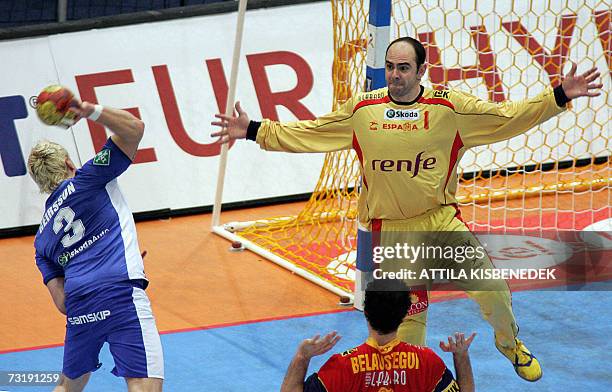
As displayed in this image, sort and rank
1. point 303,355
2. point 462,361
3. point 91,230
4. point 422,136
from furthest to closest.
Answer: point 422,136 < point 91,230 < point 462,361 < point 303,355

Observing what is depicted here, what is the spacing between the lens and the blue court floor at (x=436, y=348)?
8.49 meters

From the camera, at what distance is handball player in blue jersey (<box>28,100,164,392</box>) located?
673cm

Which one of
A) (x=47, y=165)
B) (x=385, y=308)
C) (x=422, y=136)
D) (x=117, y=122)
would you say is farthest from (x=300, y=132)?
(x=385, y=308)

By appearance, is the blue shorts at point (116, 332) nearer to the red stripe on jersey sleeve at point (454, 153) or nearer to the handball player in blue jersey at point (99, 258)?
the handball player in blue jersey at point (99, 258)

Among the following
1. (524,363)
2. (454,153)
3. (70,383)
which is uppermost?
(454,153)

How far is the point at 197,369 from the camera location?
28.7ft

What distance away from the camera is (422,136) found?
7.60 m

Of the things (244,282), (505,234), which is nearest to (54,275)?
(244,282)

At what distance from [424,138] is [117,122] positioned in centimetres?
203

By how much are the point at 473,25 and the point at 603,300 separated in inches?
158

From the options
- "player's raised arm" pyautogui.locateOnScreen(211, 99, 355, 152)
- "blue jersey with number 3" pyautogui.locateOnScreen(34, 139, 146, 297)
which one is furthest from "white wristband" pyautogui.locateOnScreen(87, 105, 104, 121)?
"player's raised arm" pyautogui.locateOnScreen(211, 99, 355, 152)

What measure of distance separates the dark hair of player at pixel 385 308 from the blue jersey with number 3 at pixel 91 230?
1.78 meters

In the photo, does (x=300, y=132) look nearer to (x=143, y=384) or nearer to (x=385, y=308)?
(x=143, y=384)

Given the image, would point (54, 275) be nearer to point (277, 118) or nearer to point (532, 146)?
point (277, 118)
